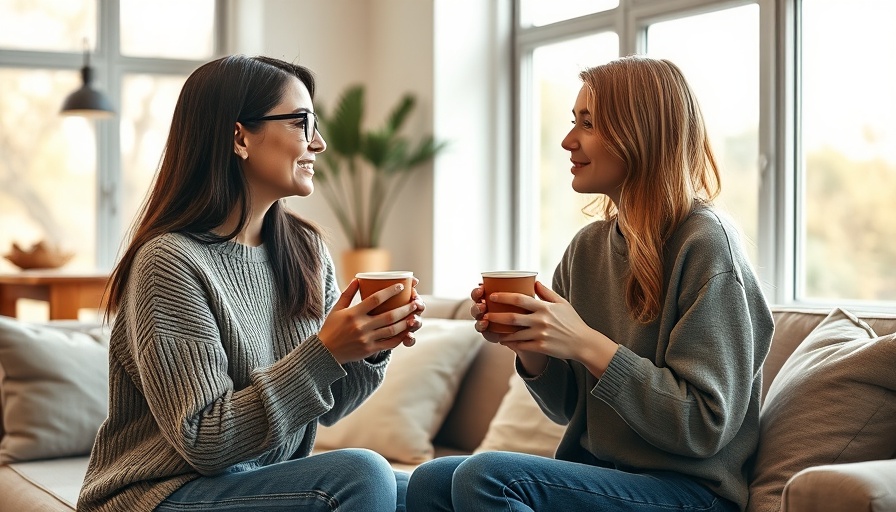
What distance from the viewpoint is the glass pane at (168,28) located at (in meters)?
5.43

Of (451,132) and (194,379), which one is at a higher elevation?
(451,132)

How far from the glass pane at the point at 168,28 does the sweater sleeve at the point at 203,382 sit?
13.4ft

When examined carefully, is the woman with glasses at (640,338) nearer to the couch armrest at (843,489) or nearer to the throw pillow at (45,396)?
the couch armrest at (843,489)

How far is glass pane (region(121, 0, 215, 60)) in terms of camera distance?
543 cm

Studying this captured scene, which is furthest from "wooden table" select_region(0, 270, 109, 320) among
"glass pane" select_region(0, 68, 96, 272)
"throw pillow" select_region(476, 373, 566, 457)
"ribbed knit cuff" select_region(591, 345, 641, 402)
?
"ribbed knit cuff" select_region(591, 345, 641, 402)

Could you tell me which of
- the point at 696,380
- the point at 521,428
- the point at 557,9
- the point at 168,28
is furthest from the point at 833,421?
the point at 168,28

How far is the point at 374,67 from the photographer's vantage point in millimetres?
5324

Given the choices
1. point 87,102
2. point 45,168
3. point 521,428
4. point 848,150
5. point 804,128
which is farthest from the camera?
point 45,168

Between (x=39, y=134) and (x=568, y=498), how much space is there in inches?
176

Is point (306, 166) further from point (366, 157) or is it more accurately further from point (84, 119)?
point (84, 119)

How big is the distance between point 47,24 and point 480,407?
3.64 metres

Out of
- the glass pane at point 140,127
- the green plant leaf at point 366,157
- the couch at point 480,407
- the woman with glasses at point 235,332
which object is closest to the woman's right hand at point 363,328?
the woman with glasses at point 235,332

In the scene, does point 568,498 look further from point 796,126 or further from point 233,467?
point 796,126

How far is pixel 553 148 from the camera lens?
15.3 feet
